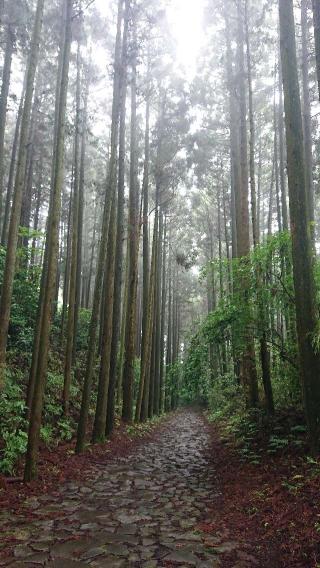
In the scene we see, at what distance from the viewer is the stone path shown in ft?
11.7

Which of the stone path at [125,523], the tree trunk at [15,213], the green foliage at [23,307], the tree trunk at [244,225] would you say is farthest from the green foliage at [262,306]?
the green foliage at [23,307]

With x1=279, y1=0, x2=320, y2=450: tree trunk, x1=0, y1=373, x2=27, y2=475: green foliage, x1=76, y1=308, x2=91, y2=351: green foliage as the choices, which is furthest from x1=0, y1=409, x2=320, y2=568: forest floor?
x1=76, y1=308, x2=91, y2=351: green foliage

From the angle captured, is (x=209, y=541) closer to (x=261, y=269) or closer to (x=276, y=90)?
(x=261, y=269)

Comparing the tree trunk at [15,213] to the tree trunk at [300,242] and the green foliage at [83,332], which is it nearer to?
the tree trunk at [300,242]

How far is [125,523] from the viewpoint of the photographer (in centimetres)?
453

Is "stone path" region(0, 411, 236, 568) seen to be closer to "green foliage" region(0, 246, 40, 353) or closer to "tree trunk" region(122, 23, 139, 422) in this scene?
"tree trunk" region(122, 23, 139, 422)

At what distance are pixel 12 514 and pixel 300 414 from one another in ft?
16.6

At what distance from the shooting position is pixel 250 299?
782 centimetres

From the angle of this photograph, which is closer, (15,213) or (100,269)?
(15,213)

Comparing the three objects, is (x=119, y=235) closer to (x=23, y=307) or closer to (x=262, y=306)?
(x=23, y=307)

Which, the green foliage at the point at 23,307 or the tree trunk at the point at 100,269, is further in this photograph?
the green foliage at the point at 23,307

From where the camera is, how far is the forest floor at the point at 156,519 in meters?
3.54

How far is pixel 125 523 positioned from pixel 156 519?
15.7 inches

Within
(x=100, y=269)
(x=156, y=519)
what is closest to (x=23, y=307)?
(x=100, y=269)
